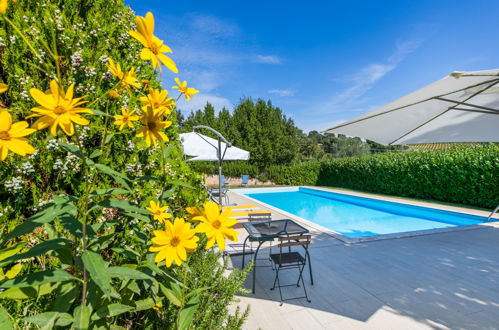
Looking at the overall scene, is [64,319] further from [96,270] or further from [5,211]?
[5,211]

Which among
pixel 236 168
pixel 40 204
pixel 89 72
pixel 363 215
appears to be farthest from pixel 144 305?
pixel 236 168

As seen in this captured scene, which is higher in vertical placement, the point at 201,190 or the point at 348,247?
the point at 201,190

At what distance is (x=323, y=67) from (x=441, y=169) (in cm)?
1653

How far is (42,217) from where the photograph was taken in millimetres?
740

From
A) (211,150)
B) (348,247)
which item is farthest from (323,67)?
(348,247)

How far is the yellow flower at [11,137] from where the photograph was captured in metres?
0.56

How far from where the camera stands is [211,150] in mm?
7164

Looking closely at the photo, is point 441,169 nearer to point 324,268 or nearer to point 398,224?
point 398,224

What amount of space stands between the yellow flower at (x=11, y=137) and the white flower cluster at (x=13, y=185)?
4.06 feet

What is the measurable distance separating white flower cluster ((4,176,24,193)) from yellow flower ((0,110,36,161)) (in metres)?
1.24

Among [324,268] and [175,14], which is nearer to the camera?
[324,268]

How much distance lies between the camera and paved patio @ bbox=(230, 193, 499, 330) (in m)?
2.81

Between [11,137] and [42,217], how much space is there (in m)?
0.28

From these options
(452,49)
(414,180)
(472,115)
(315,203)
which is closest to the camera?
(472,115)
